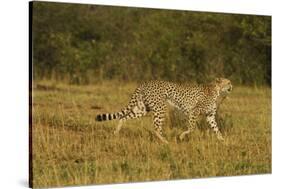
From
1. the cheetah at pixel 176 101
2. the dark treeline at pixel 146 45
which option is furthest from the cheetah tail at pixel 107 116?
the dark treeline at pixel 146 45

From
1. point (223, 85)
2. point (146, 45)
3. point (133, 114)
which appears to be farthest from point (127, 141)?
point (223, 85)

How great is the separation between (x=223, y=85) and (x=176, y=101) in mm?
674

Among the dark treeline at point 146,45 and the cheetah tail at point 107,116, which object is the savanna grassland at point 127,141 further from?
the dark treeline at point 146,45

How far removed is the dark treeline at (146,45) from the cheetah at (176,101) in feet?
0.34

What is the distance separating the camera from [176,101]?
8.24 meters

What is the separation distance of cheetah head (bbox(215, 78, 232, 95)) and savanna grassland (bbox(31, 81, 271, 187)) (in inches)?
3.8

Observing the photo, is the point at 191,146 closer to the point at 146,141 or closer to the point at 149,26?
the point at 146,141

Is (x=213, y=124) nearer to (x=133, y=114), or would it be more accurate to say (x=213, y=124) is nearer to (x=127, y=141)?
(x=133, y=114)

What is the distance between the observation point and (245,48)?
342 inches

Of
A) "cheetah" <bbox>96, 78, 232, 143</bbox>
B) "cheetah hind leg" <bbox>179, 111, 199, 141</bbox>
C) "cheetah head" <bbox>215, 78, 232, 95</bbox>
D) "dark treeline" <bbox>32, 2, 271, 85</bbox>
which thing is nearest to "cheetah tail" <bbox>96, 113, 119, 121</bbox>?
"cheetah" <bbox>96, 78, 232, 143</bbox>

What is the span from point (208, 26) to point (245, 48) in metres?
0.58

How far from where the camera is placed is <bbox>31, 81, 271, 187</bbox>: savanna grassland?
7469 millimetres

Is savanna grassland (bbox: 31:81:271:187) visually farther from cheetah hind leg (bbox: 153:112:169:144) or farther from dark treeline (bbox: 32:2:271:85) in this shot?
dark treeline (bbox: 32:2:271:85)

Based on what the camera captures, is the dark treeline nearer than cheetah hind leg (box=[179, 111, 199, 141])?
Yes
